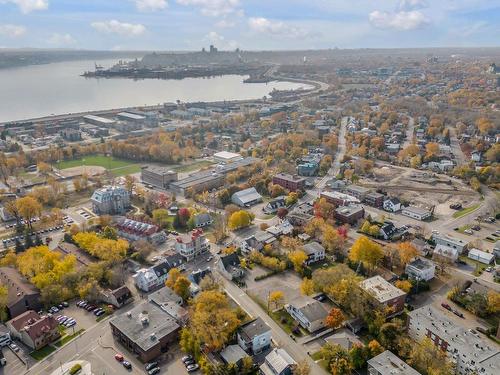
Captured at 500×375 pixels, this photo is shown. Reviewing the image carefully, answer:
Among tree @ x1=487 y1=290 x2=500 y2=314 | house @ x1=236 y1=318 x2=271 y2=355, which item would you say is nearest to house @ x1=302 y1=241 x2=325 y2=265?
house @ x1=236 y1=318 x2=271 y2=355

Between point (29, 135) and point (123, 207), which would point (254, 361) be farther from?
point (29, 135)

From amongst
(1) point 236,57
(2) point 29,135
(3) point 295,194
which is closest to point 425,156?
(3) point 295,194

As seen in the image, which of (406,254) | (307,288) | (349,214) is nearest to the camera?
(307,288)

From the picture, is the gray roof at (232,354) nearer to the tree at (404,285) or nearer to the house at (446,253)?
the tree at (404,285)

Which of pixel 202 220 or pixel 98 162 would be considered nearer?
pixel 202 220

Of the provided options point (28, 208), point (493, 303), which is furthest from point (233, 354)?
point (28, 208)

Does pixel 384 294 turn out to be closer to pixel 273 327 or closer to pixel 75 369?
pixel 273 327

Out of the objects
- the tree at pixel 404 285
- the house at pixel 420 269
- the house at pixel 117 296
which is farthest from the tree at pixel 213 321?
the house at pixel 420 269
